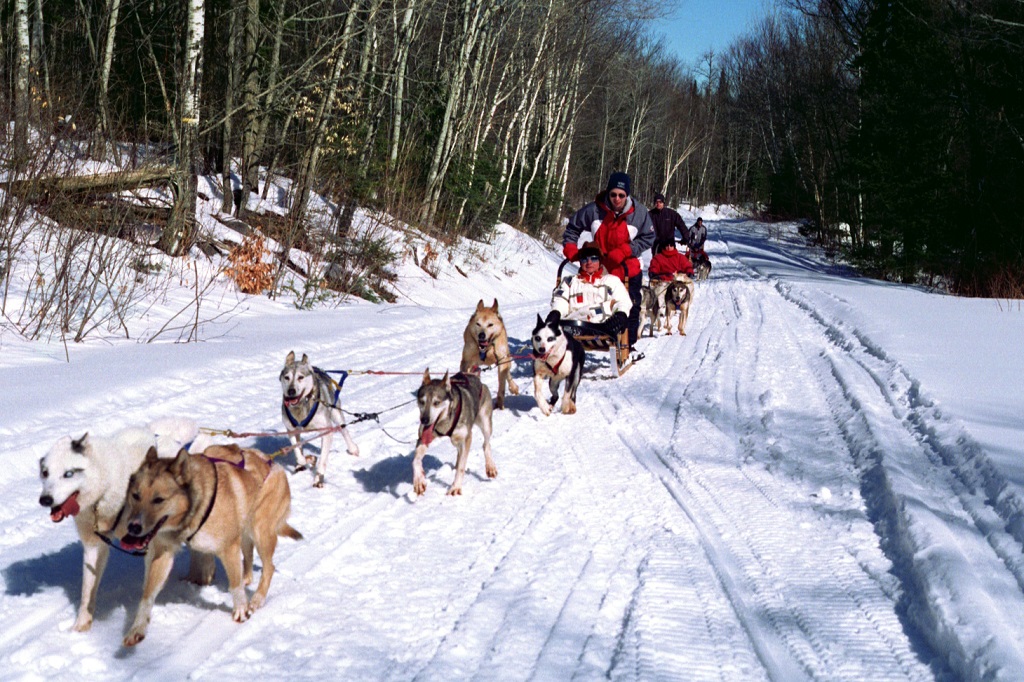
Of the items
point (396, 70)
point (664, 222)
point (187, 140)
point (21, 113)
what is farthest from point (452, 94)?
point (21, 113)

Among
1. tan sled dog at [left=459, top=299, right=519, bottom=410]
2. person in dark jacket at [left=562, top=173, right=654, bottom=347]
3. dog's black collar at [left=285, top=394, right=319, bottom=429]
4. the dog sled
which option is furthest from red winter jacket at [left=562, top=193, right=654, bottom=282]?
dog's black collar at [left=285, top=394, right=319, bottom=429]

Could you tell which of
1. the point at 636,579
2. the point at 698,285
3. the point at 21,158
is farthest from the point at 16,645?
the point at 698,285

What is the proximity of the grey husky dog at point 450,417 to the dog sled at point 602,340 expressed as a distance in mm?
Answer: 2990

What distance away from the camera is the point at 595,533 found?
4793mm

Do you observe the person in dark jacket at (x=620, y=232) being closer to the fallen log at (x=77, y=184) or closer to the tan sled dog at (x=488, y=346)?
the tan sled dog at (x=488, y=346)

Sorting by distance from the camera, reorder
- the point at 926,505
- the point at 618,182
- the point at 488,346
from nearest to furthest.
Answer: the point at 926,505
the point at 488,346
the point at 618,182

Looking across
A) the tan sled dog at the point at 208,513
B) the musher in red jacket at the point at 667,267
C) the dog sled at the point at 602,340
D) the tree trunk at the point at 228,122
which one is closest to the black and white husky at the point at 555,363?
the dog sled at the point at 602,340

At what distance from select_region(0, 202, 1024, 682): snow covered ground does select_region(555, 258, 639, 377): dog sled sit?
0.28m

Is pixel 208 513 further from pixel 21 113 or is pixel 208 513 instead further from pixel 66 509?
pixel 21 113

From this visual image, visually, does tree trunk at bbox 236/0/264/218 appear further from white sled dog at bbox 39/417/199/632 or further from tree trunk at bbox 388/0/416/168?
white sled dog at bbox 39/417/199/632

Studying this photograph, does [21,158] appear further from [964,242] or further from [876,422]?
[964,242]

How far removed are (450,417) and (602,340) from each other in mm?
4217

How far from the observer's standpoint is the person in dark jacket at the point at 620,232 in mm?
10086

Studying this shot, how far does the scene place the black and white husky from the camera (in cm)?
780
